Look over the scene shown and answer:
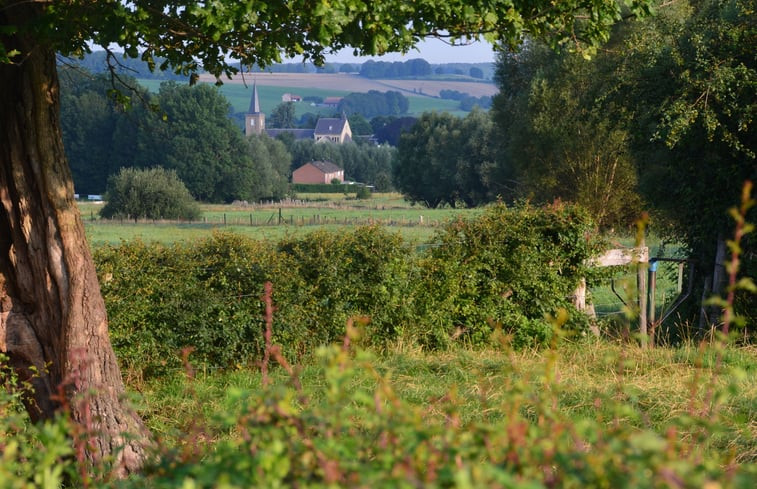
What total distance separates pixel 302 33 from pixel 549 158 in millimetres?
27147

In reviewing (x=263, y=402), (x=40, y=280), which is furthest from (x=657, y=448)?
(x=40, y=280)

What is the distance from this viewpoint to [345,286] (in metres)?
11.6

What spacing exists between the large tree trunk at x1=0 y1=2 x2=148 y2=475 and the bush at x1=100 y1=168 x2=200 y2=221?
5108cm

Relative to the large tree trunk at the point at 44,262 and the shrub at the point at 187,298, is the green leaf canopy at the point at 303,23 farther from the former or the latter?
the shrub at the point at 187,298

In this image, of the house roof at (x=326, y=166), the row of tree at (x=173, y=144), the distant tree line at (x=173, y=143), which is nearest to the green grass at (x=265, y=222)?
the row of tree at (x=173, y=144)

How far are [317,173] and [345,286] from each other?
117724mm

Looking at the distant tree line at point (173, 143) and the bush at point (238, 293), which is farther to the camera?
the distant tree line at point (173, 143)

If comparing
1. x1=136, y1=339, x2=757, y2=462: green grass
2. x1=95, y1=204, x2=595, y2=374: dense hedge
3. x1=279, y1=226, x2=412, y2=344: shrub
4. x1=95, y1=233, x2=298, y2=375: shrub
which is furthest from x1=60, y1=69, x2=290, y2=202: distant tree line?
x1=136, y1=339, x2=757, y2=462: green grass

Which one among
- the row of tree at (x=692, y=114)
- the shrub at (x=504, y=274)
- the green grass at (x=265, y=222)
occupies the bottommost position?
the green grass at (x=265, y=222)

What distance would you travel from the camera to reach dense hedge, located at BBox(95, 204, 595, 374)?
10477 mm

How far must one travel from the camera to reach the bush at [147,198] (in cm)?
5759

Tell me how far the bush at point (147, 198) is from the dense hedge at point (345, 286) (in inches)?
1876

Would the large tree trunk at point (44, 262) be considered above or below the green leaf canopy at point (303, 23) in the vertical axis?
below

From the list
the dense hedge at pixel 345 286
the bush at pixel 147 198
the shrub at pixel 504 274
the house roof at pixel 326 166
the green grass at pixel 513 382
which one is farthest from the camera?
the house roof at pixel 326 166
